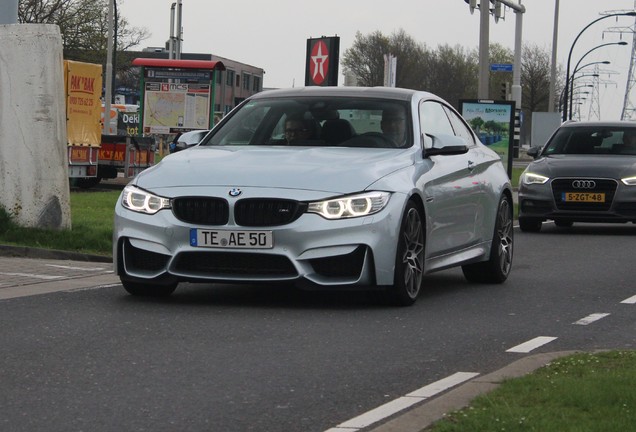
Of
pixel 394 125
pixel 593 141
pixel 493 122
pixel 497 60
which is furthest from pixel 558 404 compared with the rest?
pixel 497 60

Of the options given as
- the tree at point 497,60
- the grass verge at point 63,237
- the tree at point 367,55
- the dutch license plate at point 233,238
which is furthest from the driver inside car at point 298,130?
the tree at point 497,60

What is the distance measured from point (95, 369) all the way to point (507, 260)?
6321 mm

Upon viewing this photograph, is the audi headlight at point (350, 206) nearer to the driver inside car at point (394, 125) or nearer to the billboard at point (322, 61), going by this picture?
the driver inside car at point (394, 125)

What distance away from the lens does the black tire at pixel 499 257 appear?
1282cm

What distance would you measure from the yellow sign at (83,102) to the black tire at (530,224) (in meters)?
11.4

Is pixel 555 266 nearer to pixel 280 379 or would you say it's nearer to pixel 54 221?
pixel 54 221

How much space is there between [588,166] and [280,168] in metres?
11.1

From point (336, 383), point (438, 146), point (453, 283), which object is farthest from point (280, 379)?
point (453, 283)

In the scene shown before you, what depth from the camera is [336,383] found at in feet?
23.5

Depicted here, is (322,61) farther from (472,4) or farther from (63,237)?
(472,4)

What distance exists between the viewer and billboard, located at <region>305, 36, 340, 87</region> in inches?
981

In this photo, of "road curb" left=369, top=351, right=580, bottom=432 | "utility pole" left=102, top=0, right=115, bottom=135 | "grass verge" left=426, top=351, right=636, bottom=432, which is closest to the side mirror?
"road curb" left=369, top=351, right=580, bottom=432

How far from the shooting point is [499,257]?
12.9 metres

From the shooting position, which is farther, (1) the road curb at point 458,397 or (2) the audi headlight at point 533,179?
(2) the audi headlight at point 533,179
